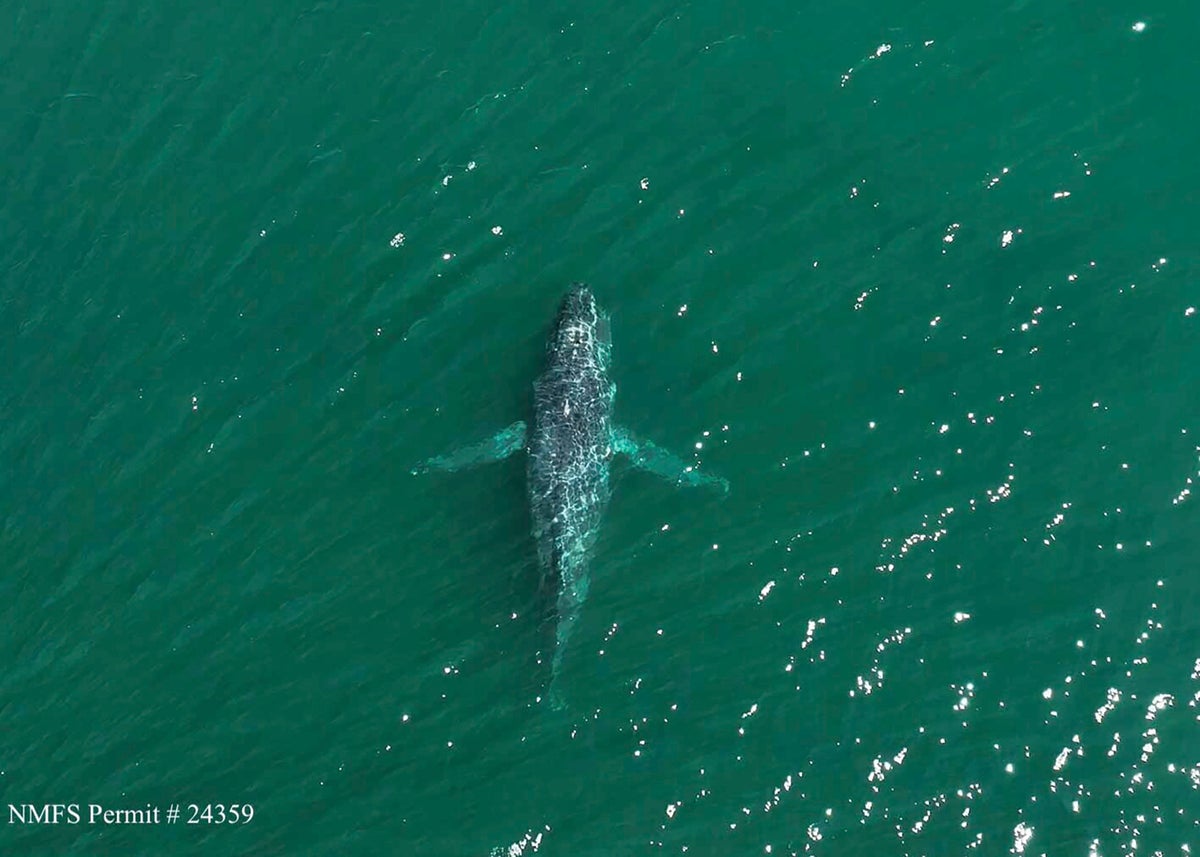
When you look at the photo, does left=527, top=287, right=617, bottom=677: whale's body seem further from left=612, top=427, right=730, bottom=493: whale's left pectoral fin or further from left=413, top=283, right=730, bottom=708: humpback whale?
left=612, top=427, right=730, bottom=493: whale's left pectoral fin

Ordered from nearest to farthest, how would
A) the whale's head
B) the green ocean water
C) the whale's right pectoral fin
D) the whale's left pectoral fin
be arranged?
1. the green ocean water
2. the whale's left pectoral fin
3. the whale's right pectoral fin
4. the whale's head

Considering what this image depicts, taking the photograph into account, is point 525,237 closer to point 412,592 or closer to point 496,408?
point 496,408

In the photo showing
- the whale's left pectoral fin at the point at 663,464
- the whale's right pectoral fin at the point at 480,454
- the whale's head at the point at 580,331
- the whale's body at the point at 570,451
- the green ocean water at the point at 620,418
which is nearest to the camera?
the green ocean water at the point at 620,418

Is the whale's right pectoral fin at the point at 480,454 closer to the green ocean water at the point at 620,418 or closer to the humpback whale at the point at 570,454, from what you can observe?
the humpback whale at the point at 570,454

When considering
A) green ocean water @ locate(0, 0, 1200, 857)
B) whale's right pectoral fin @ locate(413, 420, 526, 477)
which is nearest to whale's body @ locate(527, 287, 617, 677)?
whale's right pectoral fin @ locate(413, 420, 526, 477)

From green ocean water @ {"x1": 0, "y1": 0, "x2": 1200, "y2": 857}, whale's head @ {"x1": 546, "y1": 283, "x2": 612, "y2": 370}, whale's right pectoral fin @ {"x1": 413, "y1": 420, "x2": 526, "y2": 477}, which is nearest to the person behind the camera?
green ocean water @ {"x1": 0, "y1": 0, "x2": 1200, "y2": 857}

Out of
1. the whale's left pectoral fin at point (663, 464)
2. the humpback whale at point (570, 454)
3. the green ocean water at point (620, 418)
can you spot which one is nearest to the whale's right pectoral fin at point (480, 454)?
the humpback whale at point (570, 454)
